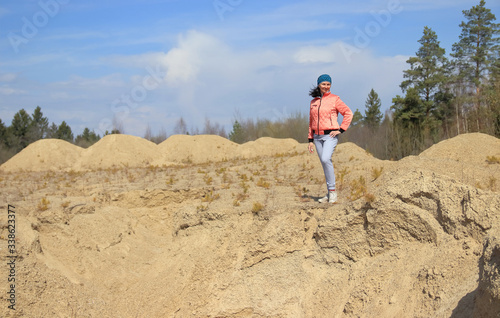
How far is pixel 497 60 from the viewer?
29188 millimetres

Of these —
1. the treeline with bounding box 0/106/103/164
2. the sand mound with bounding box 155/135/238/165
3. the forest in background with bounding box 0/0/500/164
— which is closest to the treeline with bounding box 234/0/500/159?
the forest in background with bounding box 0/0/500/164

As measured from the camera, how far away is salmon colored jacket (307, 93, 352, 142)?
7.33 meters

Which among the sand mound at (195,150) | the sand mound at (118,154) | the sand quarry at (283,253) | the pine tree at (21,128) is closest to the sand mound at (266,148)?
the sand mound at (195,150)

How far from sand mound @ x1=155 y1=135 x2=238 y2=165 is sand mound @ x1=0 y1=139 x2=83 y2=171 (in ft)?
17.0

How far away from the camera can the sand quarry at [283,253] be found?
5.31 metres

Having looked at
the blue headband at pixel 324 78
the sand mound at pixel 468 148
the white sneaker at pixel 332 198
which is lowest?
the white sneaker at pixel 332 198

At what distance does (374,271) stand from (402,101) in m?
22.4

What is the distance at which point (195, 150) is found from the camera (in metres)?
28.7

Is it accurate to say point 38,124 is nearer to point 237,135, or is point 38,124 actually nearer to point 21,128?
point 21,128

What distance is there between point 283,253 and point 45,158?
2358 centimetres

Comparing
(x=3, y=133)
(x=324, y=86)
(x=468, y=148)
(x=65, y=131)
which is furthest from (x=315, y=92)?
(x=65, y=131)

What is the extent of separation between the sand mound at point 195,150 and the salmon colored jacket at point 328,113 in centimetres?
2033

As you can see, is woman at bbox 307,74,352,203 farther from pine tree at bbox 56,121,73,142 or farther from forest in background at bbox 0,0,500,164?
pine tree at bbox 56,121,73,142

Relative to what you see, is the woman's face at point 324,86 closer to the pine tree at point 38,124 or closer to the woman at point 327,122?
the woman at point 327,122
